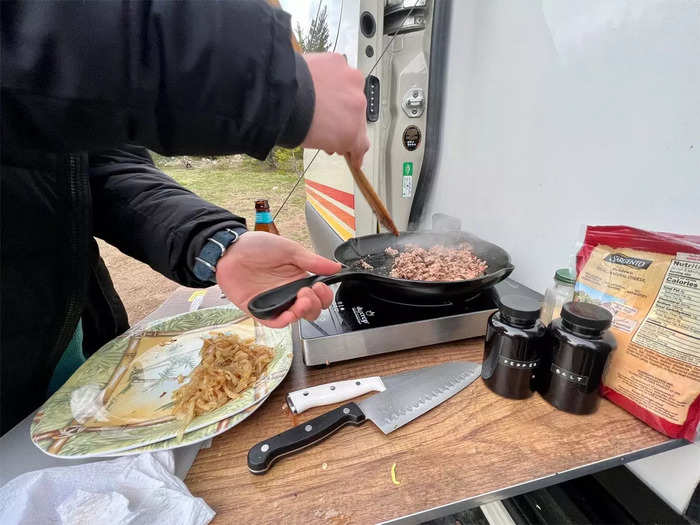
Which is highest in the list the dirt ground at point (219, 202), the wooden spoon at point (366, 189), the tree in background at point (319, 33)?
the tree in background at point (319, 33)

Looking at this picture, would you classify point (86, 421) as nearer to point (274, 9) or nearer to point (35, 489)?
point (35, 489)

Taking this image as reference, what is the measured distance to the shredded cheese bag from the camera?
0.54m

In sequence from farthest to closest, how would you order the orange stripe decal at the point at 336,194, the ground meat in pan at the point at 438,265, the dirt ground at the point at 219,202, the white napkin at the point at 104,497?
the dirt ground at the point at 219,202 → the orange stripe decal at the point at 336,194 → the ground meat in pan at the point at 438,265 → the white napkin at the point at 104,497

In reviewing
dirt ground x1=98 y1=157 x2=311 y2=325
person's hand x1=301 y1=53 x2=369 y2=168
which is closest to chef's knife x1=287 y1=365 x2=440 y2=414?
person's hand x1=301 y1=53 x2=369 y2=168

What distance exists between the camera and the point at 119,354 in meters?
0.77

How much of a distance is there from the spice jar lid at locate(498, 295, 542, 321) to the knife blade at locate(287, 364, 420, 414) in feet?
0.78

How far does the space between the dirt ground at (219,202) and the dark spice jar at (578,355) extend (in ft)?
8.51

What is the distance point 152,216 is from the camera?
85 centimetres

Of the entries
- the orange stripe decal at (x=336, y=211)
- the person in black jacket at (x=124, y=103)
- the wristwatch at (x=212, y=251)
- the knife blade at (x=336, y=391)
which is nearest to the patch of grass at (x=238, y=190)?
the orange stripe decal at (x=336, y=211)

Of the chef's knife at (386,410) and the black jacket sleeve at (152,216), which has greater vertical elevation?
the black jacket sleeve at (152,216)

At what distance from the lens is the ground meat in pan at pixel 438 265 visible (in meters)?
0.94

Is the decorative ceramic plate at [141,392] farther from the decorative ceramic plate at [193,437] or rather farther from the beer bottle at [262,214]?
the beer bottle at [262,214]

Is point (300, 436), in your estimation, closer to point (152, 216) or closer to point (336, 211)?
point (152, 216)

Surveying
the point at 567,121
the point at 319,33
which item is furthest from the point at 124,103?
the point at 319,33
